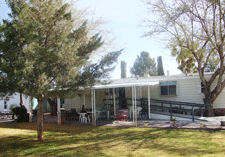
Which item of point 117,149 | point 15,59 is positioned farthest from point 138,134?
point 15,59

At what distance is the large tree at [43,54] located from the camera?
7.46m

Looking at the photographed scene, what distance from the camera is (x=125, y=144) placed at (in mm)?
8367

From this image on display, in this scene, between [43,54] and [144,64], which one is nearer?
[43,54]

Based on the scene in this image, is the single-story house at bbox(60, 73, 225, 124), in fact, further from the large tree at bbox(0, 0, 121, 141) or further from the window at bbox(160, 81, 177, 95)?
the large tree at bbox(0, 0, 121, 141)

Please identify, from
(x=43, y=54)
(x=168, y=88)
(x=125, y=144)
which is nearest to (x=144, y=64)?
(x=168, y=88)

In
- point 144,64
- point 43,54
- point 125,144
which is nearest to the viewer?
point 43,54

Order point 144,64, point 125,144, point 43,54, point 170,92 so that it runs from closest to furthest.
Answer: point 43,54 < point 125,144 < point 170,92 < point 144,64

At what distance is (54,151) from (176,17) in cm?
Result: 1152

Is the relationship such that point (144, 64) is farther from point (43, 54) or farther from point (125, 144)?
point (43, 54)

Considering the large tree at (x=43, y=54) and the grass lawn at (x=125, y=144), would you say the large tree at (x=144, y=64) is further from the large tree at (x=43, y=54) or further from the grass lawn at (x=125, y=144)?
the large tree at (x=43, y=54)

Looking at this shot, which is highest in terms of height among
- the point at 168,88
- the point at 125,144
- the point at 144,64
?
the point at 144,64

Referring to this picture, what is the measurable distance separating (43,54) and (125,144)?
15.6 ft

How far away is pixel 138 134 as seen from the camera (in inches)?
A: 398

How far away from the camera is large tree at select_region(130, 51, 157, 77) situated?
57875mm
